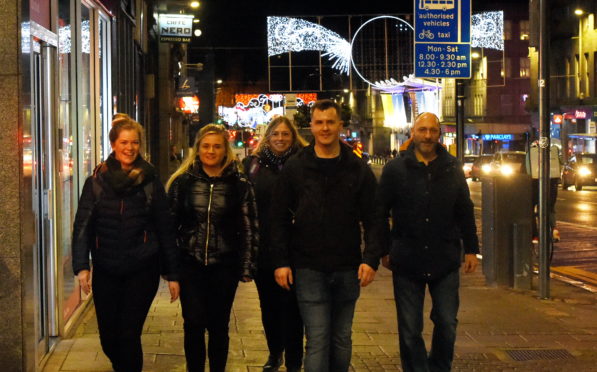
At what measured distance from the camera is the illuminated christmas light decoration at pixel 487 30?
34872 millimetres

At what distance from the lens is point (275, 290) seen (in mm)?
6969

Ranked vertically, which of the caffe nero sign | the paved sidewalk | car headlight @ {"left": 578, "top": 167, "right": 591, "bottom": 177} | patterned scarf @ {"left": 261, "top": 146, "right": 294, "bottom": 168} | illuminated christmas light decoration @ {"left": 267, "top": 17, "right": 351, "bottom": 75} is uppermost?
illuminated christmas light decoration @ {"left": 267, "top": 17, "right": 351, "bottom": 75}

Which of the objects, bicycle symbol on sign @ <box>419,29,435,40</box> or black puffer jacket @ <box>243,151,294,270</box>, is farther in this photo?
bicycle symbol on sign @ <box>419,29,435,40</box>

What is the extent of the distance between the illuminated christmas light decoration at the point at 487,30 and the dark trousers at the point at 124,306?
99.2ft

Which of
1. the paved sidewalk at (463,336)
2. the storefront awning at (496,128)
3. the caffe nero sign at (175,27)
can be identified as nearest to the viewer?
the paved sidewalk at (463,336)

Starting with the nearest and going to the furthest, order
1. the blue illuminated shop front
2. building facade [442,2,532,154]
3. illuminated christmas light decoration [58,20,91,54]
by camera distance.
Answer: illuminated christmas light decoration [58,20,91,54] < the blue illuminated shop front < building facade [442,2,532,154]

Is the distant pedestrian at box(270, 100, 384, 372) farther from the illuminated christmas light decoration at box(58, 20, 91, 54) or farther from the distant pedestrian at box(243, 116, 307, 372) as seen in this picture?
the illuminated christmas light decoration at box(58, 20, 91, 54)

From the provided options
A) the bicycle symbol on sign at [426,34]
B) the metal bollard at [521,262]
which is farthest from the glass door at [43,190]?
the bicycle symbol on sign at [426,34]

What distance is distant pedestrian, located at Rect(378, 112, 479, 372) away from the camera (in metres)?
6.01

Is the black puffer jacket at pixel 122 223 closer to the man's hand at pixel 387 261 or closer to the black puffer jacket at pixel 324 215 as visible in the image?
the black puffer jacket at pixel 324 215

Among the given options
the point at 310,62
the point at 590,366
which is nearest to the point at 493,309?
the point at 590,366

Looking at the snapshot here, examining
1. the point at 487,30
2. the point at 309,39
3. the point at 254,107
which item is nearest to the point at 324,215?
the point at 309,39

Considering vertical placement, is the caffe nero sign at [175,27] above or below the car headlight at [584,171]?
above

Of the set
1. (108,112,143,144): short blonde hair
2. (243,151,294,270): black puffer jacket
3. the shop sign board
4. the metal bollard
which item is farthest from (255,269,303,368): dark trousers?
the shop sign board
